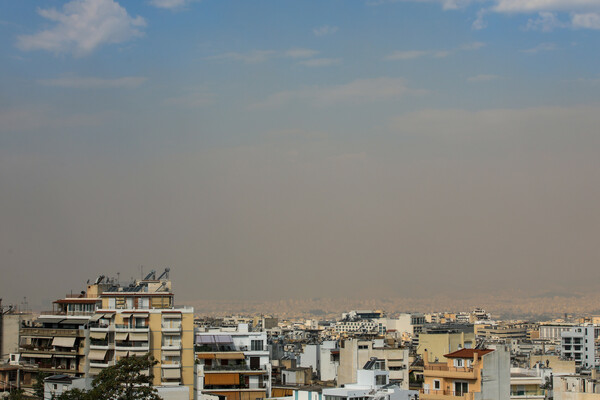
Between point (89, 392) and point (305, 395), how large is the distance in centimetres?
971

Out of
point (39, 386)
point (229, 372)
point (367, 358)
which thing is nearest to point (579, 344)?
point (367, 358)

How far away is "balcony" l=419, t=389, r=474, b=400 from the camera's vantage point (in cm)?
4184

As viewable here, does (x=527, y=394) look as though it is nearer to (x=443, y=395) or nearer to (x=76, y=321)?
(x=443, y=395)

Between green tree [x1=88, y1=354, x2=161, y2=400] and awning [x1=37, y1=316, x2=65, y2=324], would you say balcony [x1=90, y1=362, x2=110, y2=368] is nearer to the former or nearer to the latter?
awning [x1=37, y1=316, x2=65, y2=324]

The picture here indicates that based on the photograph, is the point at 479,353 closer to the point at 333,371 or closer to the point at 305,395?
the point at 305,395

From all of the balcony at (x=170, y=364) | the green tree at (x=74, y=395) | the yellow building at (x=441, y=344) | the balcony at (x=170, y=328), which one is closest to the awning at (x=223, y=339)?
the balcony at (x=170, y=328)

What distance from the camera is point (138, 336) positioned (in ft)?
162

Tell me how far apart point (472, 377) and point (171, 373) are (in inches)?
599

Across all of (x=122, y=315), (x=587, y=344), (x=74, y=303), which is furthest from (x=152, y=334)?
(x=587, y=344)

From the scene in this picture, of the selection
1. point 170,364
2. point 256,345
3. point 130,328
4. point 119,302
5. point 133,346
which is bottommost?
point 170,364

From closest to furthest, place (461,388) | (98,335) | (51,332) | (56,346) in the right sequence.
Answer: (461,388) → (98,335) → (56,346) → (51,332)

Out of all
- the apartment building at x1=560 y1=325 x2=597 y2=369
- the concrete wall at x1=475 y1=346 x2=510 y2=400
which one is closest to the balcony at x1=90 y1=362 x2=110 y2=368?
the concrete wall at x1=475 y1=346 x2=510 y2=400

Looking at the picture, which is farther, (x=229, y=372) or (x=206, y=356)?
(x=206, y=356)

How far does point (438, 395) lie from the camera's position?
140 ft
